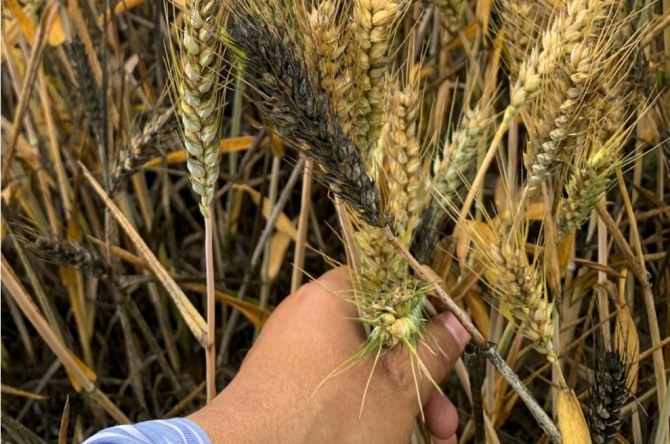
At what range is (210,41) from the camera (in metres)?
0.61

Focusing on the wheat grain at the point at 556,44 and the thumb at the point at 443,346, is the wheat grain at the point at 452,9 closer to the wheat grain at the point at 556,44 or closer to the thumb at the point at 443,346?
the wheat grain at the point at 556,44

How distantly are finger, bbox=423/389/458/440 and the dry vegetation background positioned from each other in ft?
0.18

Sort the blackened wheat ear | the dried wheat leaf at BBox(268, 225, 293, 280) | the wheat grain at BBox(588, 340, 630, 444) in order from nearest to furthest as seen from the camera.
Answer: the blackened wheat ear, the wheat grain at BBox(588, 340, 630, 444), the dried wheat leaf at BBox(268, 225, 293, 280)

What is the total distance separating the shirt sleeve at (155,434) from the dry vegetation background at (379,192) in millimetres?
103

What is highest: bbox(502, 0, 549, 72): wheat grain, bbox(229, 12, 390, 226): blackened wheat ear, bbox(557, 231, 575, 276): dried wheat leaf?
bbox(502, 0, 549, 72): wheat grain

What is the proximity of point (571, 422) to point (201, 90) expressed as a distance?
454 mm

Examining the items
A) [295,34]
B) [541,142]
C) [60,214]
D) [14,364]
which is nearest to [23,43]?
[60,214]

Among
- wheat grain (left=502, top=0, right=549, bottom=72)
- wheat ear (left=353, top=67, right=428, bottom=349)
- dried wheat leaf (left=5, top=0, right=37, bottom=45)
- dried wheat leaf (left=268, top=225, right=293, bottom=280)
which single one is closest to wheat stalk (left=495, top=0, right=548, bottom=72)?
wheat grain (left=502, top=0, right=549, bottom=72)

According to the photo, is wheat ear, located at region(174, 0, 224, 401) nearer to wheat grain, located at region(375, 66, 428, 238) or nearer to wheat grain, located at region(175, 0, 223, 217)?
wheat grain, located at region(175, 0, 223, 217)

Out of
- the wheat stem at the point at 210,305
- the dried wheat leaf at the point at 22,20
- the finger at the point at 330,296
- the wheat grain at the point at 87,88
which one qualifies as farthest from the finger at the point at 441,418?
the dried wheat leaf at the point at 22,20

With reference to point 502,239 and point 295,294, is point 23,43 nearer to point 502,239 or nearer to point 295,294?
point 295,294

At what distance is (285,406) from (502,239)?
1.02 ft

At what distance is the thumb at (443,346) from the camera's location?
848mm

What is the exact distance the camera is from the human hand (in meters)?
0.81
